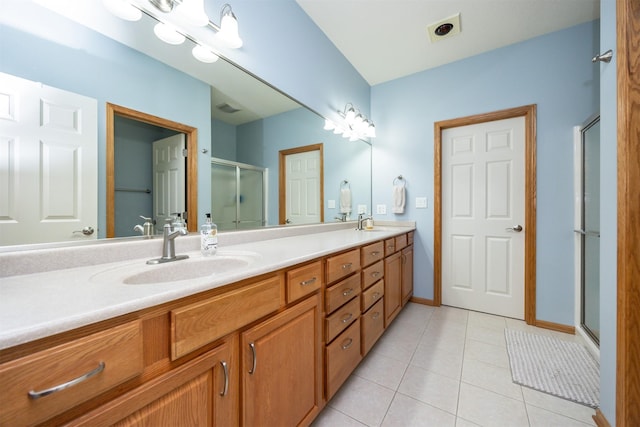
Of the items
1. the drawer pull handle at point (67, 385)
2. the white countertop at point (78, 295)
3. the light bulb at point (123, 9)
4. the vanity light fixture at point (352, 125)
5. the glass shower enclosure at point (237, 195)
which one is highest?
the vanity light fixture at point (352, 125)

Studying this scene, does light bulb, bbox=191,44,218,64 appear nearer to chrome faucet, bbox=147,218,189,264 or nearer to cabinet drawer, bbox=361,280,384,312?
chrome faucet, bbox=147,218,189,264

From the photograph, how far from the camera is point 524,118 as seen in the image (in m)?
2.24

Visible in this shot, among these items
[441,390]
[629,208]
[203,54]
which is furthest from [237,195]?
[629,208]

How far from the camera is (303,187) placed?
2.08 metres

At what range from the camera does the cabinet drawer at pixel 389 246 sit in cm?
191

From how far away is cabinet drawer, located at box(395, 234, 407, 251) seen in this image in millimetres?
2164

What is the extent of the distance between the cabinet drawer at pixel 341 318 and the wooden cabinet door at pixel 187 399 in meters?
0.53

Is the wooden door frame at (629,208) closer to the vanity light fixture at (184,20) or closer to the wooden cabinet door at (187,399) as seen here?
the wooden cabinet door at (187,399)

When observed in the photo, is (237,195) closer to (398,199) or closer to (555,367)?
(398,199)

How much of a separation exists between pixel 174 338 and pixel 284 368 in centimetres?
47

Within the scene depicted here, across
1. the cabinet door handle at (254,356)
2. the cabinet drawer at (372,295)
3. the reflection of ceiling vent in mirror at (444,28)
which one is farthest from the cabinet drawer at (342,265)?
the reflection of ceiling vent in mirror at (444,28)

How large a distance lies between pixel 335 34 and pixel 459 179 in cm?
179

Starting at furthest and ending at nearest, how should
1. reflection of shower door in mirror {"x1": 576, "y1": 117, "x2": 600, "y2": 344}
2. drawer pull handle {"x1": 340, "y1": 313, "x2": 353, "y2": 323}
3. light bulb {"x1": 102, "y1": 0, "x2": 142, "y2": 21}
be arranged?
1. reflection of shower door in mirror {"x1": 576, "y1": 117, "x2": 600, "y2": 344}
2. drawer pull handle {"x1": 340, "y1": 313, "x2": 353, "y2": 323}
3. light bulb {"x1": 102, "y1": 0, "x2": 142, "y2": 21}

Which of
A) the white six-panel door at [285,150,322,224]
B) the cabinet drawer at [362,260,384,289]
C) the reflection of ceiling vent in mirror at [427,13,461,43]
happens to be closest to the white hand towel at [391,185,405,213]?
the white six-panel door at [285,150,322,224]
